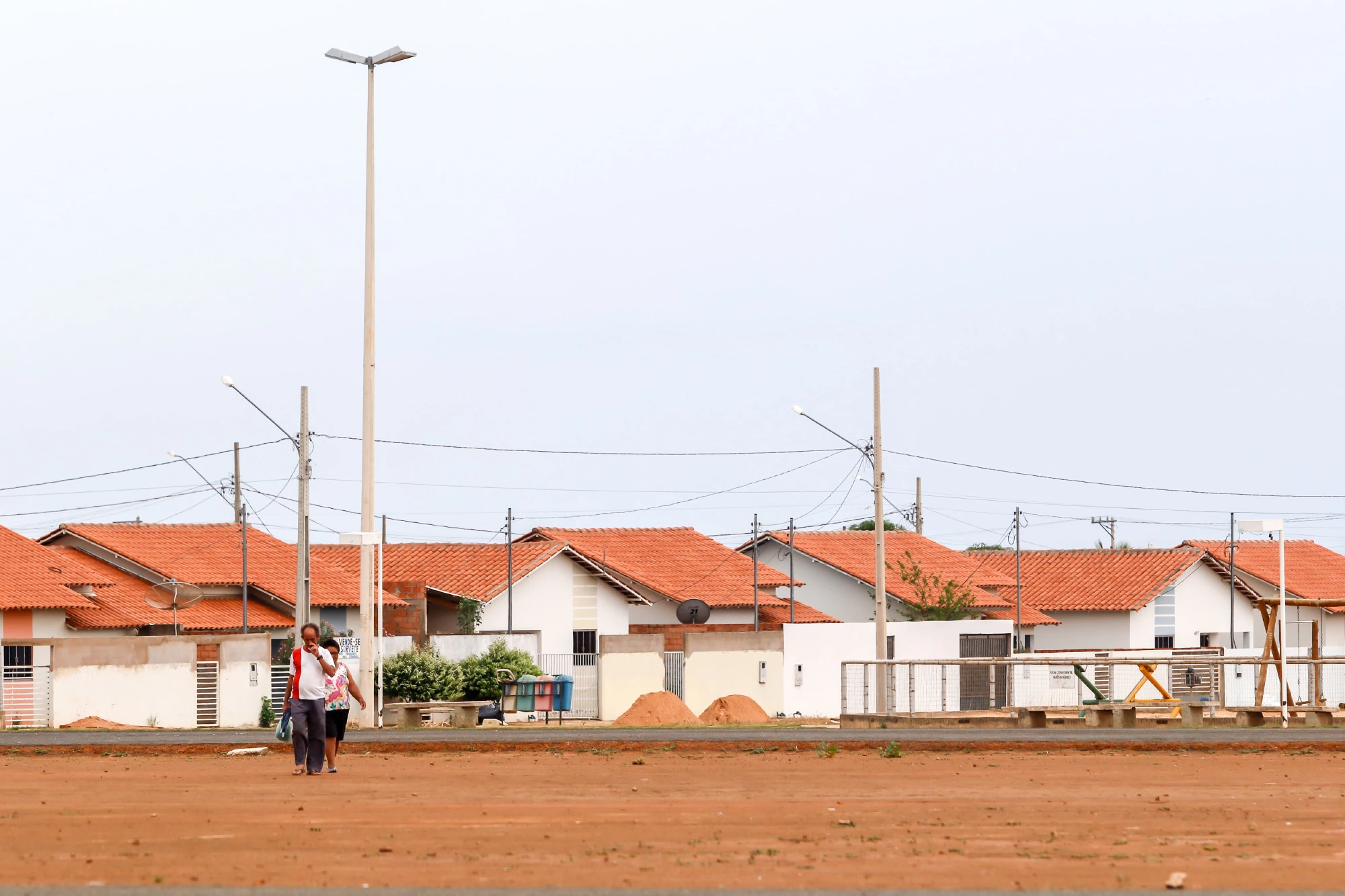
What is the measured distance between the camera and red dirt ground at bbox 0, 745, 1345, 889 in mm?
10812

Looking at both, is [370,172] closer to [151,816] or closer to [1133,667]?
[151,816]

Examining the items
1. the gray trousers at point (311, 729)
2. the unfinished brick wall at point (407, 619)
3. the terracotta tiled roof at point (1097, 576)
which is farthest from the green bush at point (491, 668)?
→ the gray trousers at point (311, 729)

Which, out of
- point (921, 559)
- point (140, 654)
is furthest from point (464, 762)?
point (921, 559)

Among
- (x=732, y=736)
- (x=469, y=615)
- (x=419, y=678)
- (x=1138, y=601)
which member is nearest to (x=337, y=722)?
(x=732, y=736)

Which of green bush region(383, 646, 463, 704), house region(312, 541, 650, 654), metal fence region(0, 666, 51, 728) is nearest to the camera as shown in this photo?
metal fence region(0, 666, 51, 728)

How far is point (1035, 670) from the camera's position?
45719 millimetres

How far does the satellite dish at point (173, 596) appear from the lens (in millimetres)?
47375

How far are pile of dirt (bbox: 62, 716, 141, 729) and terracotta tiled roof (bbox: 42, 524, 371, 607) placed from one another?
31.3 ft

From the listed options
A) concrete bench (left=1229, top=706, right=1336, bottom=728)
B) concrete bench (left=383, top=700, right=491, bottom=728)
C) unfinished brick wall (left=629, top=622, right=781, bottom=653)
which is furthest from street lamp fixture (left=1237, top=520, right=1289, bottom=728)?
unfinished brick wall (left=629, top=622, right=781, bottom=653)

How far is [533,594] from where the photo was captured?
5259 cm

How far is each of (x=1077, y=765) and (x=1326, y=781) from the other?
3.33m

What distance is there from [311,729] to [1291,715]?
2010cm

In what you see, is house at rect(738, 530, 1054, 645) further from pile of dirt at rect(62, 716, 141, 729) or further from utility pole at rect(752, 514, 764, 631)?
pile of dirt at rect(62, 716, 141, 729)

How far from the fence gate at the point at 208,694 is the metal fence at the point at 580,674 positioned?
A: 9.60 m
